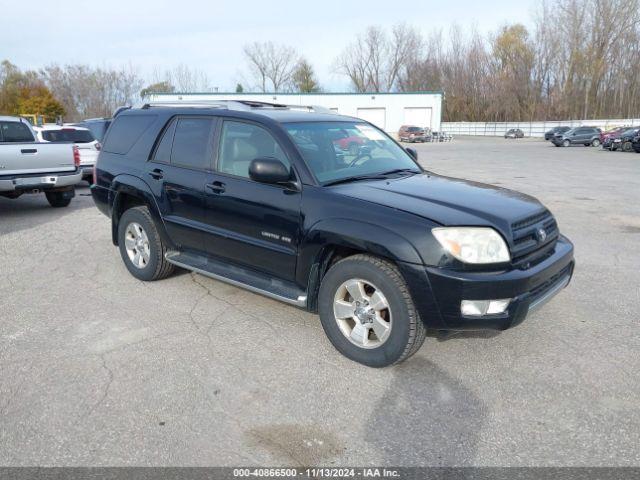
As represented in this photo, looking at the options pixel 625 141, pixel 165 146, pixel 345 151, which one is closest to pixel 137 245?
pixel 165 146

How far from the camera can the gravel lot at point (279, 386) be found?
276 cm

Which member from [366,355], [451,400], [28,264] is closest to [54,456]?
[366,355]

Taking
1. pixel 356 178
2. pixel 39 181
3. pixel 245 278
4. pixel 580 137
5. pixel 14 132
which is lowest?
pixel 245 278

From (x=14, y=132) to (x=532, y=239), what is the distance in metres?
10.1

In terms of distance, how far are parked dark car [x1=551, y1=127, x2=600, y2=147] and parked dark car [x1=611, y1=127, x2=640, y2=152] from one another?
7.50 m

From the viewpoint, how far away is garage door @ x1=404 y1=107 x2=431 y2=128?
5978 centimetres

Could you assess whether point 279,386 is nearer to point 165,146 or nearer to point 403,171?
point 403,171

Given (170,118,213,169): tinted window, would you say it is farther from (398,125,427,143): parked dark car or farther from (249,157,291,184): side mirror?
(398,125,427,143): parked dark car

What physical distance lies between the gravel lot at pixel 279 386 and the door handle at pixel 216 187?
3.59ft

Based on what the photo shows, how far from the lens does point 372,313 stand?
3586 millimetres

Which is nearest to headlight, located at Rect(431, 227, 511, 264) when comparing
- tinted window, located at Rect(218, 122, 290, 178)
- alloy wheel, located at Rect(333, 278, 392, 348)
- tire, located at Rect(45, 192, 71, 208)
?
alloy wheel, located at Rect(333, 278, 392, 348)

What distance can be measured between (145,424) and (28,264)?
13.8 ft

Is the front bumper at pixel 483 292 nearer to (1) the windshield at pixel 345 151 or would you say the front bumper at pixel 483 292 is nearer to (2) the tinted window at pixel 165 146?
(1) the windshield at pixel 345 151

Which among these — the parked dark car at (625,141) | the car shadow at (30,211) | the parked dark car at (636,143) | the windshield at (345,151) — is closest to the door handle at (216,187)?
the windshield at (345,151)
